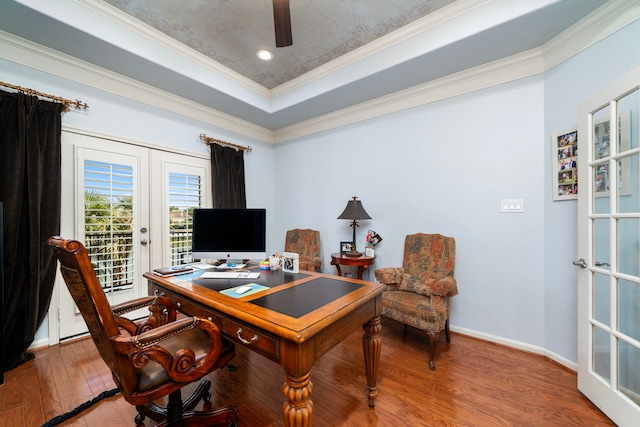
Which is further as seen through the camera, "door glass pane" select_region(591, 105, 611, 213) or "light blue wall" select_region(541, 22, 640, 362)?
"light blue wall" select_region(541, 22, 640, 362)

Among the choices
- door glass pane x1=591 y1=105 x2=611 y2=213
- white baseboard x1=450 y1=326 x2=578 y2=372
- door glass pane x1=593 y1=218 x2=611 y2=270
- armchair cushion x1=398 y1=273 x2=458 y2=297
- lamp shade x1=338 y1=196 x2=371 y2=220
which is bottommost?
white baseboard x1=450 y1=326 x2=578 y2=372

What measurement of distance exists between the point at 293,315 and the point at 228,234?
1.18m

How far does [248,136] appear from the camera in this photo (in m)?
4.03

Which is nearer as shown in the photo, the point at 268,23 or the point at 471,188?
the point at 268,23

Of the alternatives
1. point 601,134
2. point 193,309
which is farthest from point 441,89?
point 193,309

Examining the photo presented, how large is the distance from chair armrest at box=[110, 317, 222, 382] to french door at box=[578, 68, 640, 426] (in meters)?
2.30

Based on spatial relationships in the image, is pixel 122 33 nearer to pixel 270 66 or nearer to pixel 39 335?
pixel 270 66

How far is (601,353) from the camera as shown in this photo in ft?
5.32

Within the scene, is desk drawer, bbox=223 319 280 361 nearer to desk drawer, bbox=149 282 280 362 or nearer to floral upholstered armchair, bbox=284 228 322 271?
desk drawer, bbox=149 282 280 362

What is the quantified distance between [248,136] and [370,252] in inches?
105

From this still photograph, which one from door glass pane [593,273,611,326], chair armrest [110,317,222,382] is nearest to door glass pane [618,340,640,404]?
door glass pane [593,273,611,326]

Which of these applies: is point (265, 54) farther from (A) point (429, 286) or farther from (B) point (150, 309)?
(A) point (429, 286)

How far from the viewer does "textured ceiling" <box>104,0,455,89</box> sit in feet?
6.93

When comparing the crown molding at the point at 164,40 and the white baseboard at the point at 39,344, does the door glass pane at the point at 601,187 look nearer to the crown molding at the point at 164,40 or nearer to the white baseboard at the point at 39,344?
the crown molding at the point at 164,40
